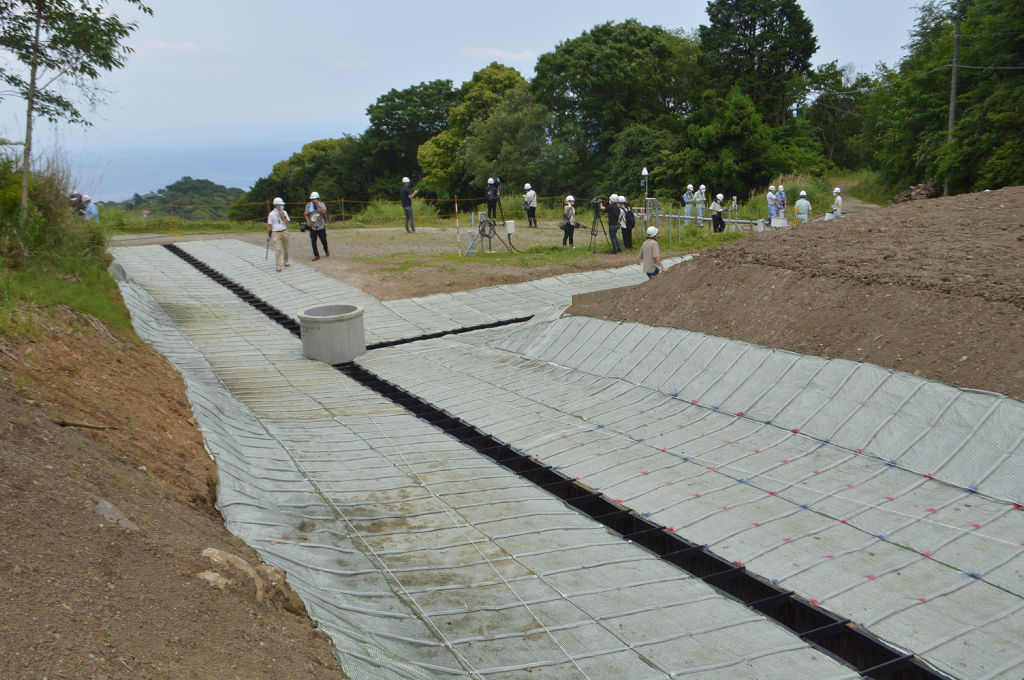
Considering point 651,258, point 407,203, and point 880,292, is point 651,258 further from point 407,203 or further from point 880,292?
point 407,203

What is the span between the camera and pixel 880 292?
964 cm

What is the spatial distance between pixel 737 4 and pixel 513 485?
133 ft

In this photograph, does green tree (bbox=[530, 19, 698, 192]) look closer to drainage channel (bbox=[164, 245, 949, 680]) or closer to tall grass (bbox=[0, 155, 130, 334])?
tall grass (bbox=[0, 155, 130, 334])

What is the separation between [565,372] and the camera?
11453 mm

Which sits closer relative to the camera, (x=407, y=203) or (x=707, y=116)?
(x=407, y=203)

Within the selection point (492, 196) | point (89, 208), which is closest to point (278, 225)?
point (89, 208)

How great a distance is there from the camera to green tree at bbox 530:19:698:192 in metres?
40.9

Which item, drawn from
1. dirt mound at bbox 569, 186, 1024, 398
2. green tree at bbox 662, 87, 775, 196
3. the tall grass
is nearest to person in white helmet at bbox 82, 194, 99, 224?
the tall grass

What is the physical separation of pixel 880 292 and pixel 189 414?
8350 mm

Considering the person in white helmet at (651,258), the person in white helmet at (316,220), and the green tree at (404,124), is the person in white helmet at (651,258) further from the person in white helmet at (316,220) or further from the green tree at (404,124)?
the green tree at (404,124)

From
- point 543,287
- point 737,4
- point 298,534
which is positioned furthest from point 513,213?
point 298,534

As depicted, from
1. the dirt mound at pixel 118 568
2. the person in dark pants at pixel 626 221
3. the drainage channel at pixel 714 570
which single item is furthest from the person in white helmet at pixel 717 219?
the dirt mound at pixel 118 568

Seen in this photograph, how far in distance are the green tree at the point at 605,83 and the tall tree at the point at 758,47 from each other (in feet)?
6.28

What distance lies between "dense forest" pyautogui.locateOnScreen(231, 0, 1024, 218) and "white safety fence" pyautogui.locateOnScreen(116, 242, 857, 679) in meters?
26.7
